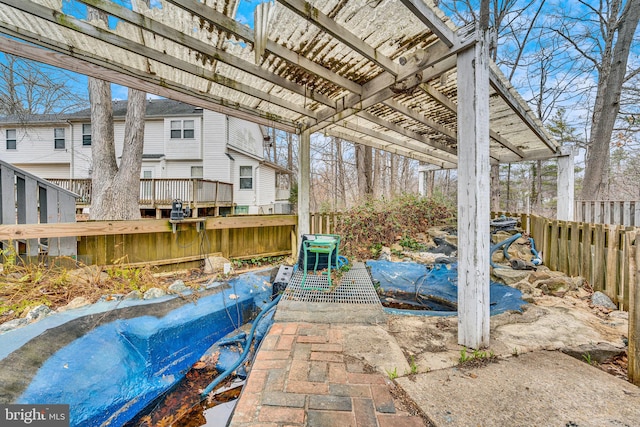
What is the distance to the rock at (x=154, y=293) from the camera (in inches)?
117

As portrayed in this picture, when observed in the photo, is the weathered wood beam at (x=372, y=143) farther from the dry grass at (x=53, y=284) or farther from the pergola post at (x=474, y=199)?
the dry grass at (x=53, y=284)

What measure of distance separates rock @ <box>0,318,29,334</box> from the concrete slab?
130 inches

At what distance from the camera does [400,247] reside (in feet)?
19.0

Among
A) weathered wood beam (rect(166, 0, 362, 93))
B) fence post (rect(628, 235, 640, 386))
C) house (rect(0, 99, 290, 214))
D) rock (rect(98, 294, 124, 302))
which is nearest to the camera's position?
fence post (rect(628, 235, 640, 386))

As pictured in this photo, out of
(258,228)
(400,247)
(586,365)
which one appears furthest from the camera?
(400,247)

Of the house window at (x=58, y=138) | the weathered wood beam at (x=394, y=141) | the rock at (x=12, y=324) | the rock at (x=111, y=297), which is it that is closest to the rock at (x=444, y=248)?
the weathered wood beam at (x=394, y=141)

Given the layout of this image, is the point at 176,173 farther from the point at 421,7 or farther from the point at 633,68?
the point at 633,68

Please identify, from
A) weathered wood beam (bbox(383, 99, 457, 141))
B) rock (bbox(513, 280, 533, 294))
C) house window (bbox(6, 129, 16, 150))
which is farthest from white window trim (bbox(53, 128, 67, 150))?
rock (bbox(513, 280, 533, 294))

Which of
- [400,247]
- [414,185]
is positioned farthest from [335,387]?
[414,185]

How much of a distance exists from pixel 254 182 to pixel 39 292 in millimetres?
11203

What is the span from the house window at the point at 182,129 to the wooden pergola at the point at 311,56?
34.5 feet

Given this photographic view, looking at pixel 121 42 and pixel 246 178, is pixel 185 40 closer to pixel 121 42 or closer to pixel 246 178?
pixel 121 42

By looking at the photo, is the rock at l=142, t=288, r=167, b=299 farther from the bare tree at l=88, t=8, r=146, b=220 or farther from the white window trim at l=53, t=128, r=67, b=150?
the white window trim at l=53, t=128, r=67, b=150

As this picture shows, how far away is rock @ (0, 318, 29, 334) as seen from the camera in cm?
221
